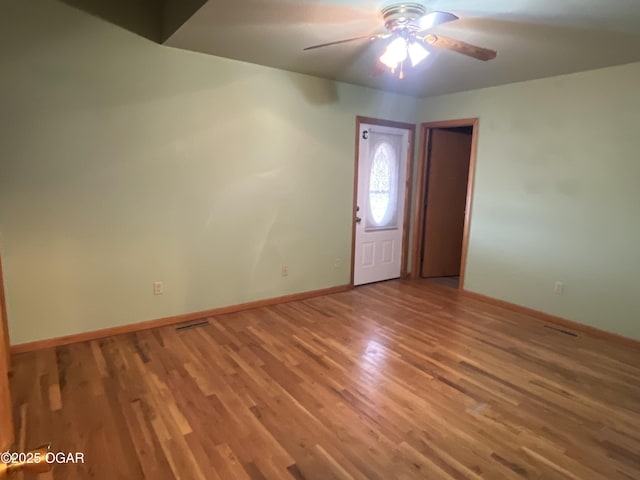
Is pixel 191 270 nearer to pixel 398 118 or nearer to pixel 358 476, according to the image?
pixel 358 476

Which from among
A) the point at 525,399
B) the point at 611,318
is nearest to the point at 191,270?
the point at 525,399

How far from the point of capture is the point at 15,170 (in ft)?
9.07

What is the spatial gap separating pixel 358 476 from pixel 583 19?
9.65 ft

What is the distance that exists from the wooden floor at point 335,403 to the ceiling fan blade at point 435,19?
2.24 metres

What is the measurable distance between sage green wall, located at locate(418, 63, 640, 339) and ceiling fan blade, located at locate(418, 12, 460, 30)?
2288 mm

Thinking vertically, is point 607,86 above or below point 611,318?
above

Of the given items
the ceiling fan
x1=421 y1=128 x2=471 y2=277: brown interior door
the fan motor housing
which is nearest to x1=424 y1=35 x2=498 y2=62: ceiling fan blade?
the ceiling fan

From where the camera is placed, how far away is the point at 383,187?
16.3 ft

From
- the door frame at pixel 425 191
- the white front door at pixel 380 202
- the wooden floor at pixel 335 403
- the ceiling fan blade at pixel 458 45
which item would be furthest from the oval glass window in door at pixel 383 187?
the ceiling fan blade at pixel 458 45

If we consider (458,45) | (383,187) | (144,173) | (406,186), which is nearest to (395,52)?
(458,45)

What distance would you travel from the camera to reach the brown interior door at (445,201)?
17.0 ft

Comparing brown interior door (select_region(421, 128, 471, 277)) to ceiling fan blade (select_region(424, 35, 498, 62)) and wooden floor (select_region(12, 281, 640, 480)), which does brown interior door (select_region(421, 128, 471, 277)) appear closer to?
wooden floor (select_region(12, 281, 640, 480))

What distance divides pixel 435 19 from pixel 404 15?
0.28 meters

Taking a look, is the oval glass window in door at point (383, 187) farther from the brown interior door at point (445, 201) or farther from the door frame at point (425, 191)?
the brown interior door at point (445, 201)
